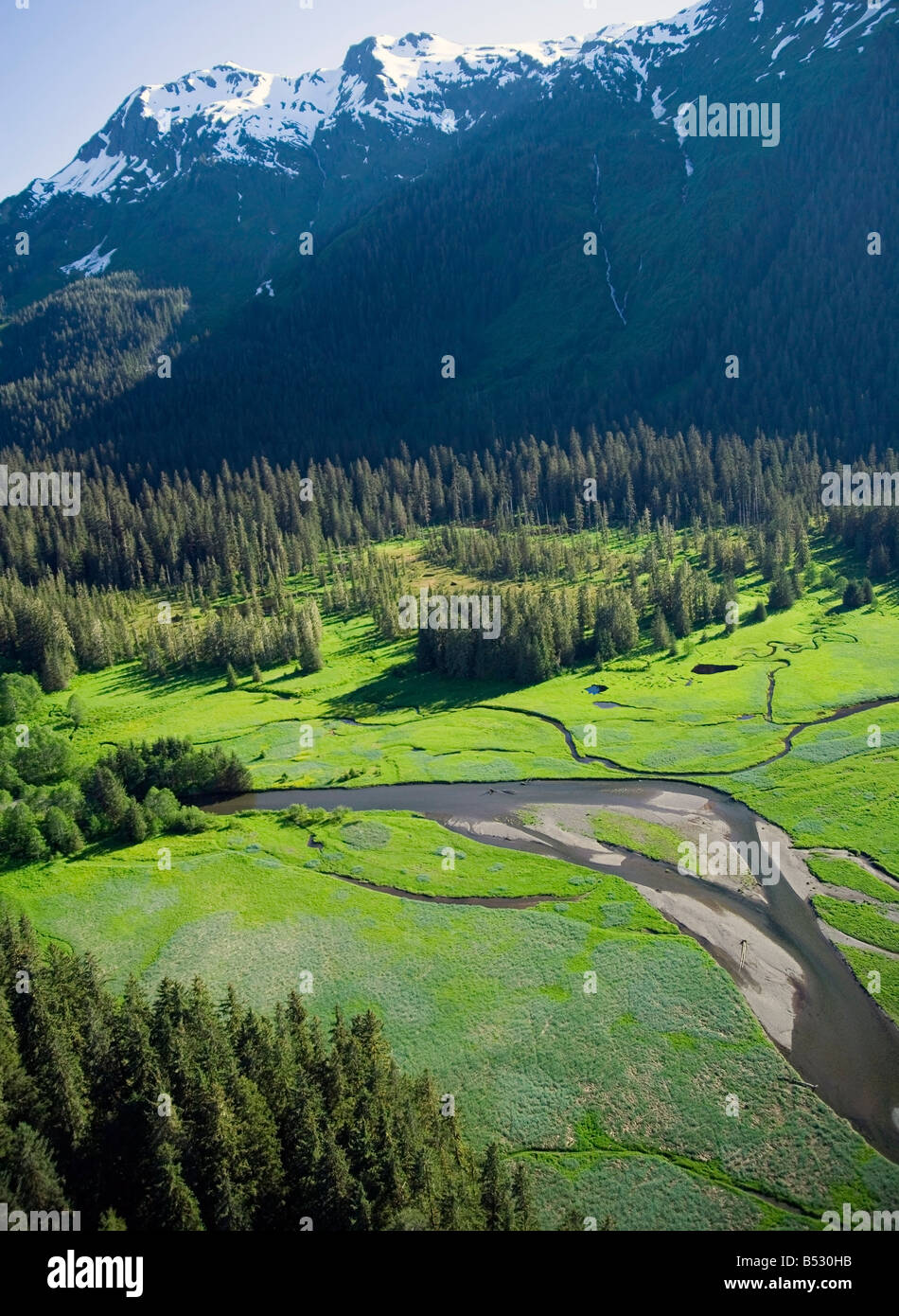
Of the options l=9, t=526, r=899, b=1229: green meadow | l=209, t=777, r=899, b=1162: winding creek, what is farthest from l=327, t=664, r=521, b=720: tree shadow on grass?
l=209, t=777, r=899, b=1162: winding creek

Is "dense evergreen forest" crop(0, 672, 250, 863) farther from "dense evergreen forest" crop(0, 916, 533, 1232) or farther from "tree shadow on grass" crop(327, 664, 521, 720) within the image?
"dense evergreen forest" crop(0, 916, 533, 1232)

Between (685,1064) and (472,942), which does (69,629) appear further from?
(685,1064)

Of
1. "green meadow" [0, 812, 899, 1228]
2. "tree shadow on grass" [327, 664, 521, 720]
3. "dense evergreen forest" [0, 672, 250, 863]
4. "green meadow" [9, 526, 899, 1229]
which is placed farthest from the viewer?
"tree shadow on grass" [327, 664, 521, 720]

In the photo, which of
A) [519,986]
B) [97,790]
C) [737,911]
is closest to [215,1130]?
[519,986]

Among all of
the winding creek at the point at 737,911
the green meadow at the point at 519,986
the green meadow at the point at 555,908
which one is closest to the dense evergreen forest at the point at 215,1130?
the green meadow at the point at 519,986
